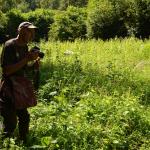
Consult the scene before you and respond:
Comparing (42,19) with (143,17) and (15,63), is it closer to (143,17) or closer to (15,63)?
(143,17)

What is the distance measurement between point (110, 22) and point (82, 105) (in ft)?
93.6

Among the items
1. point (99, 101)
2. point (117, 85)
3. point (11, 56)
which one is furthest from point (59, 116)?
point (117, 85)

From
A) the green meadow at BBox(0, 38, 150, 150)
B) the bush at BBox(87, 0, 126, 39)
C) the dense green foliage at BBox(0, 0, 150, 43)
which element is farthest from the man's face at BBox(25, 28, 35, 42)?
the bush at BBox(87, 0, 126, 39)

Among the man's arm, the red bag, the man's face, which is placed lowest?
the red bag

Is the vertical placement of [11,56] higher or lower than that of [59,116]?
higher

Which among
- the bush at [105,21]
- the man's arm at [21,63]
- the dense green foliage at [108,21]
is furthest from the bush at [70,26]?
the man's arm at [21,63]

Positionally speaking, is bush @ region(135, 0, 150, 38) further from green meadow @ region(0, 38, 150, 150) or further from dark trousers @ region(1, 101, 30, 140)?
dark trousers @ region(1, 101, 30, 140)

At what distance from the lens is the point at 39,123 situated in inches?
288

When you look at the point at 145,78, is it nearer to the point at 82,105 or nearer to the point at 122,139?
the point at 82,105

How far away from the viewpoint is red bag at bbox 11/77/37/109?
623cm

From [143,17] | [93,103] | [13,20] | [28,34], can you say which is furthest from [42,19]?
[28,34]

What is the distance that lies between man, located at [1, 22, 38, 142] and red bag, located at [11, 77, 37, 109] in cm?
8

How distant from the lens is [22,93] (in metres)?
6.31

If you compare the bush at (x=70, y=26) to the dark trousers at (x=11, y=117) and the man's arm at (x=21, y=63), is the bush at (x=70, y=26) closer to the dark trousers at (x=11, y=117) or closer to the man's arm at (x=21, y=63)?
the dark trousers at (x=11, y=117)
